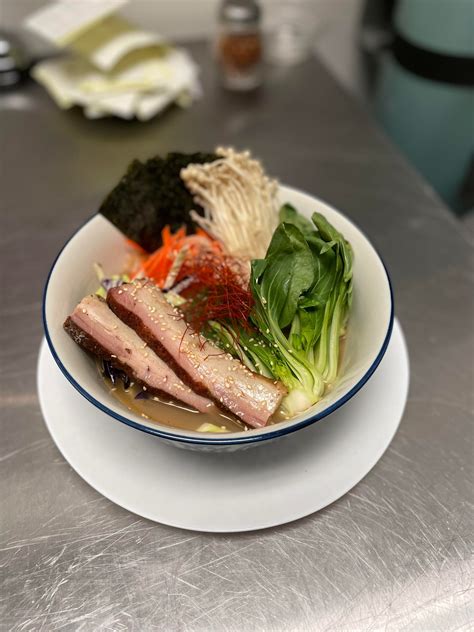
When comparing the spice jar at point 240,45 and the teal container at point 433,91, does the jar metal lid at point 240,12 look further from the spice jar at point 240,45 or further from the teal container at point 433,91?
the teal container at point 433,91

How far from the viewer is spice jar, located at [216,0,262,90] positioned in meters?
2.05

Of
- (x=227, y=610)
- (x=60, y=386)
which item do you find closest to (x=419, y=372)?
(x=227, y=610)

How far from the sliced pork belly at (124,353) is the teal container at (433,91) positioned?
5.64 feet

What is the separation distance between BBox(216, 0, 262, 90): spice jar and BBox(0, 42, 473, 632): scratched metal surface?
872 millimetres

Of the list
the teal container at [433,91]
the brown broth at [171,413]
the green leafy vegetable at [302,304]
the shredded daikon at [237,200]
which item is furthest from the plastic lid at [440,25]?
the brown broth at [171,413]

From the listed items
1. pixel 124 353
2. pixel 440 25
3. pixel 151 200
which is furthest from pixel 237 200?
pixel 440 25

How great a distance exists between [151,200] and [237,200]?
0.20 metres

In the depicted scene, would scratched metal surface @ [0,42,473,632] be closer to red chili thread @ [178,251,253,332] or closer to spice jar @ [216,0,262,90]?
red chili thread @ [178,251,253,332]

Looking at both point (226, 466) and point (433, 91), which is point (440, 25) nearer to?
point (433, 91)

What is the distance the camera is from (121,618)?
3.08 ft

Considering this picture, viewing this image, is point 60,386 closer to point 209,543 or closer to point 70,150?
point 209,543

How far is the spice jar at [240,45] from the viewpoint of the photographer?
205 cm

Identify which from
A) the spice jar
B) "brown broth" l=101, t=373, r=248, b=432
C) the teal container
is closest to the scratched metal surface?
"brown broth" l=101, t=373, r=248, b=432

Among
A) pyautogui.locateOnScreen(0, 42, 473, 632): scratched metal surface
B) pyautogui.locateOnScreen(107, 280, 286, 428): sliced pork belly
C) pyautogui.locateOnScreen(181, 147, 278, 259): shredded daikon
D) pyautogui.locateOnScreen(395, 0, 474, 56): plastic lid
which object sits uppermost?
pyautogui.locateOnScreen(395, 0, 474, 56): plastic lid
